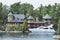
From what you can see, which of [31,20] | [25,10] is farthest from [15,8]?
[31,20]

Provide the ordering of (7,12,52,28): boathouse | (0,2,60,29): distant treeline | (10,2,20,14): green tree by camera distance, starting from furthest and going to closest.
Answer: (10,2,20,14): green tree < (0,2,60,29): distant treeline < (7,12,52,28): boathouse

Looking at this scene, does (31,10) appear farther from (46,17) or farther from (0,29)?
(0,29)

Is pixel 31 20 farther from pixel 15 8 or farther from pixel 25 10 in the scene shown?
pixel 25 10

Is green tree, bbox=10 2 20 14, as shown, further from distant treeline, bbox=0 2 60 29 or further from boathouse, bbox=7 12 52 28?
boathouse, bbox=7 12 52 28

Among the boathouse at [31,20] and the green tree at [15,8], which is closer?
the boathouse at [31,20]

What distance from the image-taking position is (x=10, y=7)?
107 metres

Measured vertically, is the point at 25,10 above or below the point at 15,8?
below

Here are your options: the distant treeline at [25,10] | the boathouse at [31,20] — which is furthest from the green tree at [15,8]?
the boathouse at [31,20]

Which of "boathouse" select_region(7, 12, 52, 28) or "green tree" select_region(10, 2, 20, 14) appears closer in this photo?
"boathouse" select_region(7, 12, 52, 28)

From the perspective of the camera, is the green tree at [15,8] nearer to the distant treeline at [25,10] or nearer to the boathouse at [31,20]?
the distant treeline at [25,10]

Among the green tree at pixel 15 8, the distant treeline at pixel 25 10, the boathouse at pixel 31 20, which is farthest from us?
the green tree at pixel 15 8

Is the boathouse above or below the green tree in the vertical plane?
below

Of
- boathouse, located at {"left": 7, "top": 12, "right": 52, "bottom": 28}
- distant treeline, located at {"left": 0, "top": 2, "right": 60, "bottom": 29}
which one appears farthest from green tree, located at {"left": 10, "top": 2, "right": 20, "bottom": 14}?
boathouse, located at {"left": 7, "top": 12, "right": 52, "bottom": 28}

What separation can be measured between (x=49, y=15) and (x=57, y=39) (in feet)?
262
